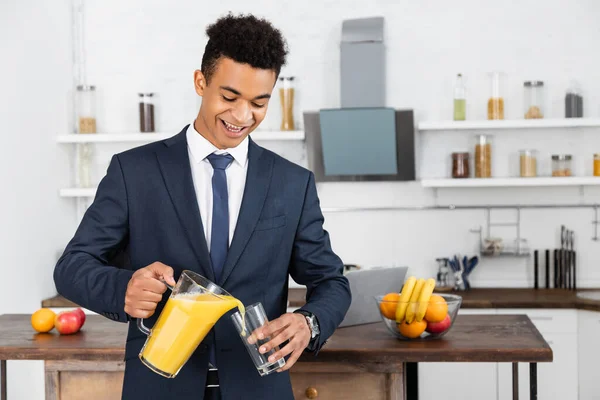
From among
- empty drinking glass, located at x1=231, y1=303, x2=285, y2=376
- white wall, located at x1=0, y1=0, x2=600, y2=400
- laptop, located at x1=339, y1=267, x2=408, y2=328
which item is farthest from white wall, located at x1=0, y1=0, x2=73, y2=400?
empty drinking glass, located at x1=231, y1=303, x2=285, y2=376

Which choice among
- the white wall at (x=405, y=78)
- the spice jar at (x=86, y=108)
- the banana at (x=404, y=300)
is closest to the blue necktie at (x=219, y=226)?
the banana at (x=404, y=300)

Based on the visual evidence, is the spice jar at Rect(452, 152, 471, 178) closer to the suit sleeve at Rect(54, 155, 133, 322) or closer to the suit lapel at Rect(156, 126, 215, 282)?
the suit lapel at Rect(156, 126, 215, 282)

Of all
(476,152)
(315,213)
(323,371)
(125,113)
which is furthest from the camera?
(125,113)

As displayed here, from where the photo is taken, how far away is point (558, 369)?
152 inches

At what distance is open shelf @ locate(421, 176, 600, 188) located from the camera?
405 centimetres

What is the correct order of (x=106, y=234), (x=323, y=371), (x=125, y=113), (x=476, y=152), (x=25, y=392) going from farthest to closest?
(x=125, y=113) < (x=476, y=152) < (x=25, y=392) < (x=323, y=371) < (x=106, y=234)

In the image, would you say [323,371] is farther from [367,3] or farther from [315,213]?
[367,3]

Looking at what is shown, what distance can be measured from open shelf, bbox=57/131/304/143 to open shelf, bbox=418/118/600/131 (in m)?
0.72

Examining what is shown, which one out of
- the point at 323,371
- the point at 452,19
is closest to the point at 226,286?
the point at 323,371

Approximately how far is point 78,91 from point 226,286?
3.16 meters

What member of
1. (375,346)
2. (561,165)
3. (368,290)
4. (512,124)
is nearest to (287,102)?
(512,124)

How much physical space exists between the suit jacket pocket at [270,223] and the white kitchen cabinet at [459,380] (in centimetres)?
246

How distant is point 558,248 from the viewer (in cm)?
438

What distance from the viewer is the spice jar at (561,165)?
163 inches
